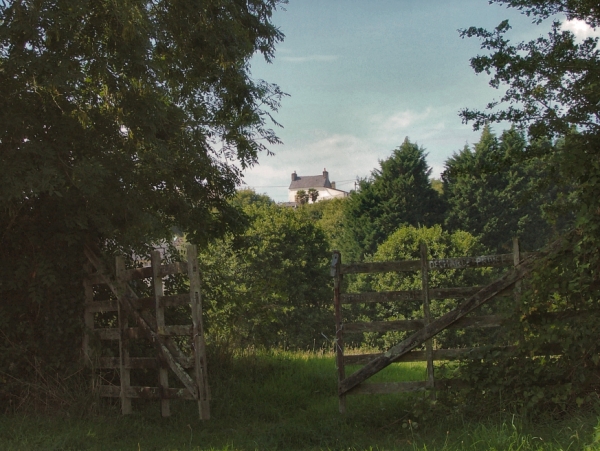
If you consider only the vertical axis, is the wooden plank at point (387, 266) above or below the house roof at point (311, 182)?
below

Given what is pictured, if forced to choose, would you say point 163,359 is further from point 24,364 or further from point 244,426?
point 24,364

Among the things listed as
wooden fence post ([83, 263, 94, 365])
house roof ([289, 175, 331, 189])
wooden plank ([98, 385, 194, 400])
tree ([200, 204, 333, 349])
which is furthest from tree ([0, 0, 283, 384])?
house roof ([289, 175, 331, 189])

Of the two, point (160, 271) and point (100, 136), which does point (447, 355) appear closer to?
point (160, 271)

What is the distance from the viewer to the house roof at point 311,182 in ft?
531

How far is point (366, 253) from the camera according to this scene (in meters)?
42.8

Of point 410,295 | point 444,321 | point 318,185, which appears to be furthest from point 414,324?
point 318,185

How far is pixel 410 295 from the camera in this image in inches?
322

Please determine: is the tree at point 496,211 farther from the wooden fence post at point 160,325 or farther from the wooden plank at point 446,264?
the wooden fence post at point 160,325

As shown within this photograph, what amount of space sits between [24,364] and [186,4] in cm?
573

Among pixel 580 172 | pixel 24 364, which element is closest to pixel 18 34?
pixel 24 364

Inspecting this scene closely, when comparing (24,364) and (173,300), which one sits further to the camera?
(24,364)

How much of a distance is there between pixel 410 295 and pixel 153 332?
11.1 ft

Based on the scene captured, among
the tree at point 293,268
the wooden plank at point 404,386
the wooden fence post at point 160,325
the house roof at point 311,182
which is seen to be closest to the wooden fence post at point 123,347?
the wooden fence post at point 160,325

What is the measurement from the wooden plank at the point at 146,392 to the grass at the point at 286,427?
23cm
